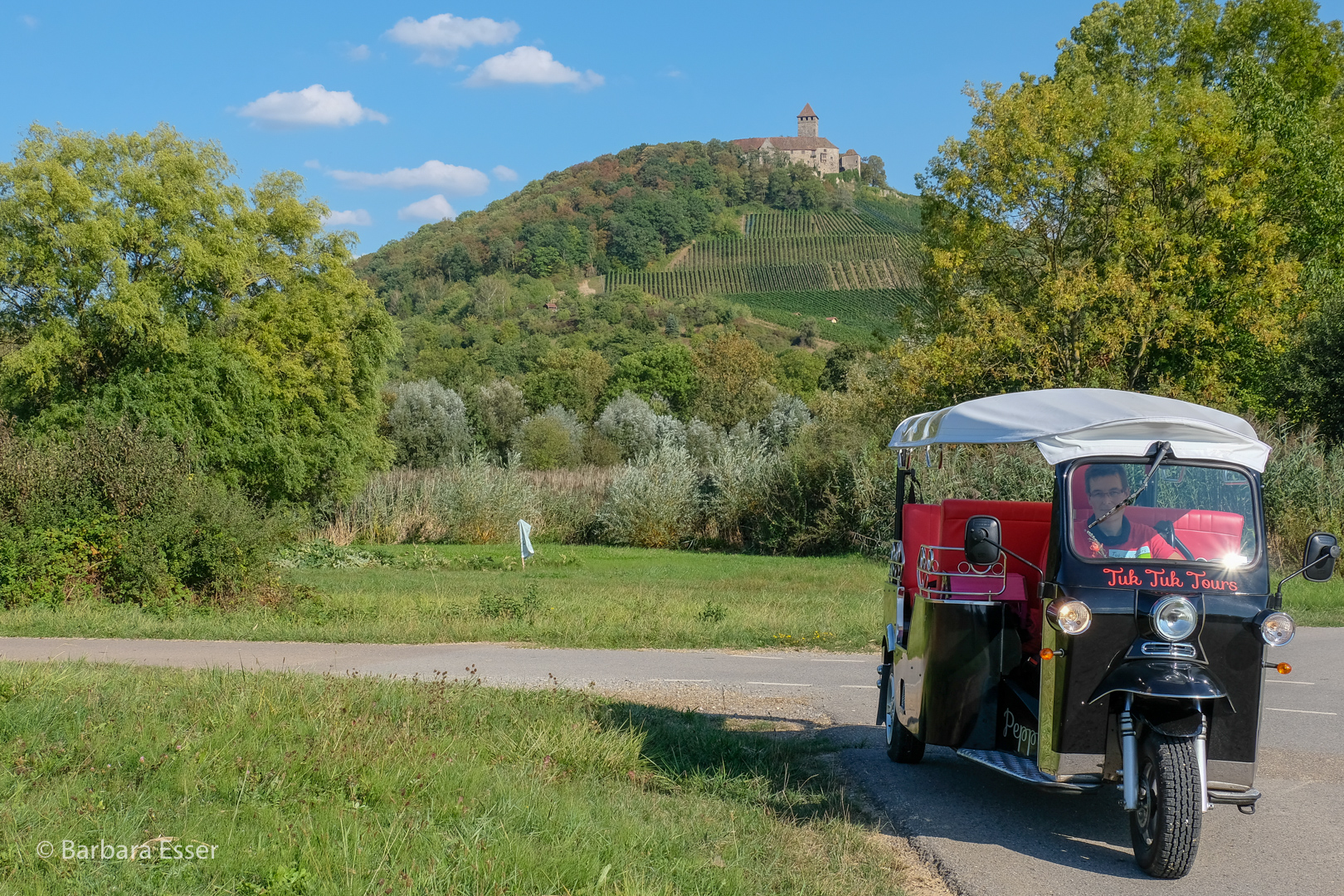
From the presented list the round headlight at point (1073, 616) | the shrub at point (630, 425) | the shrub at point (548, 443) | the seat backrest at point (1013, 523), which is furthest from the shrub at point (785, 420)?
the round headlight at point (1073, 616)

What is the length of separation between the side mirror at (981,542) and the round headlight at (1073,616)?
16.1 inches

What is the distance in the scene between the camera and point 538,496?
3762cm

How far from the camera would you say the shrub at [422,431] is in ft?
206

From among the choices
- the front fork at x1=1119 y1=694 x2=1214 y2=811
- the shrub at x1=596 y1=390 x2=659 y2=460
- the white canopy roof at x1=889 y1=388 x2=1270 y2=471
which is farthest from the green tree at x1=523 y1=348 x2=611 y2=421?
the front fork at x1=1119 y1=694 x2=1214 y2=811

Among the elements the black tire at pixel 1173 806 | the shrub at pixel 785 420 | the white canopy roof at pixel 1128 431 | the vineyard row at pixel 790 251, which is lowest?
the black tire at pixel 1173 806

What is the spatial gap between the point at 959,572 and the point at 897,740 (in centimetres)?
164

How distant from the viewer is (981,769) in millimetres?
7715

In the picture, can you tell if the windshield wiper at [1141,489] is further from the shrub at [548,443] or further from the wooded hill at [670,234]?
the wooded hill at [670,234]

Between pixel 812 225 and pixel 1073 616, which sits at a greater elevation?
pixel 812 225

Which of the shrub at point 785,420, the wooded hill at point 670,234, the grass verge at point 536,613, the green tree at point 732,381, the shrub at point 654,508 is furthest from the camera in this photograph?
the wooded hill at point 670,234

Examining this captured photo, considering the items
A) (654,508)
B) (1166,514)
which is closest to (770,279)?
(654,508)

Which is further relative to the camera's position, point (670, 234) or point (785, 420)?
point (670, 234)

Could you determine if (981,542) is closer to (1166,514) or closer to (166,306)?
(1166,514)

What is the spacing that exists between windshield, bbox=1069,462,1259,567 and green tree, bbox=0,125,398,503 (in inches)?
1096
